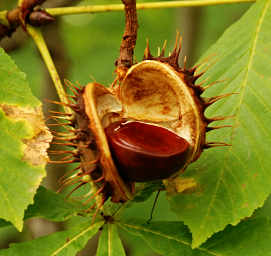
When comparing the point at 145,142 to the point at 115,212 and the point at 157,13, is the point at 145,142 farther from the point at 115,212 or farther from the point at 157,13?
the point at 157,13

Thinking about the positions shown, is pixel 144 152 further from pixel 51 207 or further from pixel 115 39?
pixel 115 39

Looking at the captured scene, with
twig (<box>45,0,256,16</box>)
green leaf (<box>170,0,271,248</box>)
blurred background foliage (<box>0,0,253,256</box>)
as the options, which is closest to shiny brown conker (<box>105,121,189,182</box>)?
green leaf (<box>170,0,271,248</box>)

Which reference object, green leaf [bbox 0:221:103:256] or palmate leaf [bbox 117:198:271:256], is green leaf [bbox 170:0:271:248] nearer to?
palmate leaf [bbox 117:198:271:256]

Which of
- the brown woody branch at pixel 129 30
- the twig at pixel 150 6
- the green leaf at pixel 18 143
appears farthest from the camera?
the twig at pixel 150 6

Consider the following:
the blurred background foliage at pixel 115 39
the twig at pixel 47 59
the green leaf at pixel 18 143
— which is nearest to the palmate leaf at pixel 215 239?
the green leaf at pixel 18 143

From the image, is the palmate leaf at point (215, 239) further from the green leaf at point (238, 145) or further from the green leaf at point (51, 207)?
the green leaf at point (51, 207)

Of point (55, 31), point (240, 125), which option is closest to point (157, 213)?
point (55, 31)

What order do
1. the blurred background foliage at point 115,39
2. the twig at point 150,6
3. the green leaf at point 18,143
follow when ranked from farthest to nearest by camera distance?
the blurred background foliage at point 115,39
the twig at point 150,6
the green leaf at point 18,143

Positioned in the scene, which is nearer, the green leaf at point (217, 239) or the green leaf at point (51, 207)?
the green leaf at point (217, 239)
